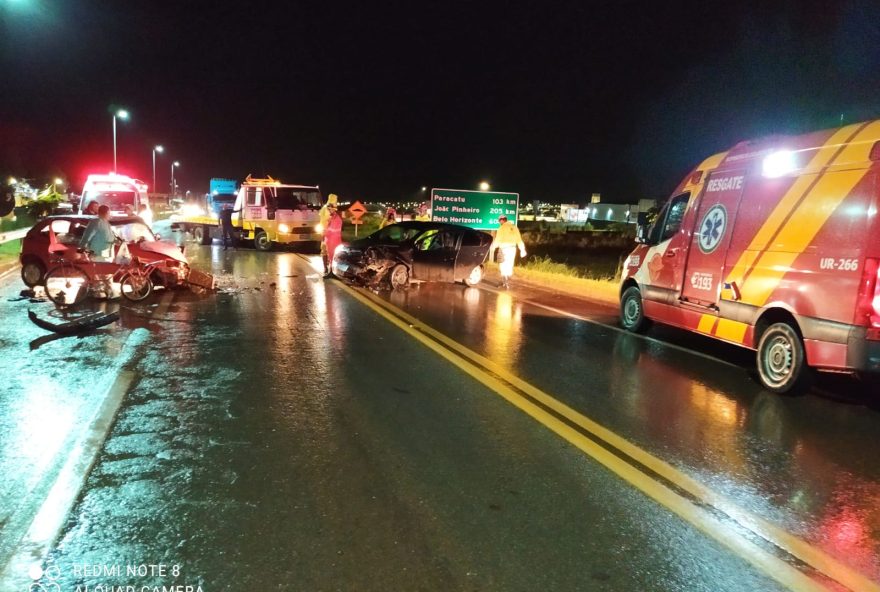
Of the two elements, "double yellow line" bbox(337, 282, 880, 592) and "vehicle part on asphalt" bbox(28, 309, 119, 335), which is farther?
"vehicle part on asphalt" bbox(28, 309, 119, 335)

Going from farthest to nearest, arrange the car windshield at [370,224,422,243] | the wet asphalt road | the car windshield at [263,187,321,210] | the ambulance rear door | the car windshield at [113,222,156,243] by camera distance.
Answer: the car windshield at [263,187,321,210]
the car windshield at [370,224,422,243]
the car windshield at [113,222,156,243]
the ambulance rear door
the wet asphalt road

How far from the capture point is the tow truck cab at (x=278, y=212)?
23.8m

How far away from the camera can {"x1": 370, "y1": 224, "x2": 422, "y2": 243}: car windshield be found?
15.8 metres

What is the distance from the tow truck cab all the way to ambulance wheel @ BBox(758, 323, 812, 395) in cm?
1895

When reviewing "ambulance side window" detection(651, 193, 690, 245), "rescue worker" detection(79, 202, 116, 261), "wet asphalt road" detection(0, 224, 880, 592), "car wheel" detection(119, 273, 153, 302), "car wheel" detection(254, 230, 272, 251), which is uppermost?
"ambulance side window" detection(651, 193, 690, 245)

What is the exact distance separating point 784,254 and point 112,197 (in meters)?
24.0

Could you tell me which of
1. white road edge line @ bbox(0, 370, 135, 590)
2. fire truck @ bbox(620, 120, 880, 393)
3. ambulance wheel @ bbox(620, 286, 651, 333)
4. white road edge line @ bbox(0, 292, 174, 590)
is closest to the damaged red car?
white road edge line @ bbox(0, 292, 174, 590)

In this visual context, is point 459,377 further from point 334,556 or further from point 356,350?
point 334,556

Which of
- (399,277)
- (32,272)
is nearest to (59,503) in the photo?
(32,272)

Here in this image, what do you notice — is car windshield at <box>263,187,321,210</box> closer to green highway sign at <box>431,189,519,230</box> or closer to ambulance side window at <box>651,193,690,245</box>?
green highway sign at <box>431,189,519,230</box>

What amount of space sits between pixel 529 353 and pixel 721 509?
437 centimetres

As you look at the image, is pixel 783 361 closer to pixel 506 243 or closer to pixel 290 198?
pixel 506 243

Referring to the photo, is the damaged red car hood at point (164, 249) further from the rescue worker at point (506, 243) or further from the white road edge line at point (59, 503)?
the rescue worker at point (506, 243)

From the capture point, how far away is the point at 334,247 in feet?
55.6
